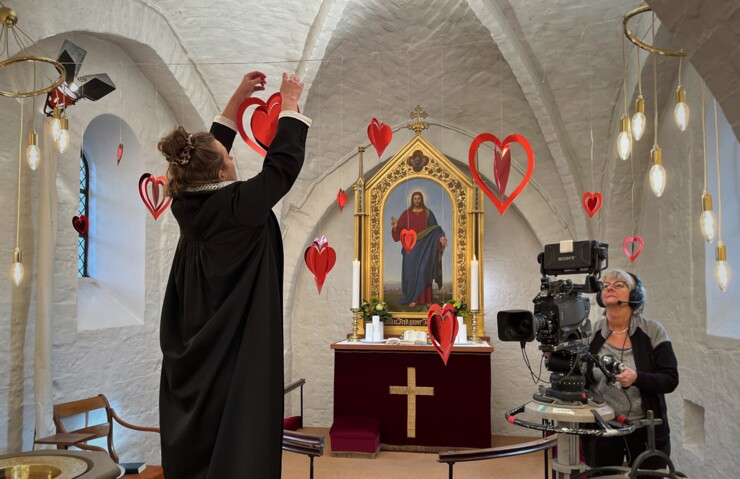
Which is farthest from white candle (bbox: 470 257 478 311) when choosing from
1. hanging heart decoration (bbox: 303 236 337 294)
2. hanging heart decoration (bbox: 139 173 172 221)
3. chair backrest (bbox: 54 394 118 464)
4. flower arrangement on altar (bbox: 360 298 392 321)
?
chair backrest (bbox: 54 394 118 464)

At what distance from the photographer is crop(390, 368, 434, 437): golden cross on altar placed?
22.5 feet

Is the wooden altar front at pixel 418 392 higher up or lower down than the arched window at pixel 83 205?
lower down

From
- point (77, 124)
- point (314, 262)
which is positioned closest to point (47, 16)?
point (77, 124)

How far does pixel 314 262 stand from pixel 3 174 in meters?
2.96

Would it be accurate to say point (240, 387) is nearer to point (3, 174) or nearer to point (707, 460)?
point (3, 174)

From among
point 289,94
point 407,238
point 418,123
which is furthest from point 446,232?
point 289,94

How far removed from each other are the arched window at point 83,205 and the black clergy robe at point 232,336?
15.5ft

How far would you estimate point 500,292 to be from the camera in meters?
8.50

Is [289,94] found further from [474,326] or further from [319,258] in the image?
[474,326]

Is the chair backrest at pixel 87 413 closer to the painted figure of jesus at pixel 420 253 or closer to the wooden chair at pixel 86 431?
the wooden chair at pixel 86 431

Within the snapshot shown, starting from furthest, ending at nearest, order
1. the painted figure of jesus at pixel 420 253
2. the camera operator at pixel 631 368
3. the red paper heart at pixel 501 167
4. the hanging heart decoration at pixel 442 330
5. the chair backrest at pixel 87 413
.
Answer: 1. the painted figure of jesus at pixel 420 253
2. the hanging heart decoration at pixel 442 330
3. the red paper heart at pixel 501 167
4. the chair backrest at pixel 87 413
5. the camera operator at pixel 631 368

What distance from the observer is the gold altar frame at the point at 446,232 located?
758 cm

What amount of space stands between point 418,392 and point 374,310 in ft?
3.88

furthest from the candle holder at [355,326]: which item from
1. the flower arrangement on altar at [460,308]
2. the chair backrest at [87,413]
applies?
the chair backrest at [87,413]
